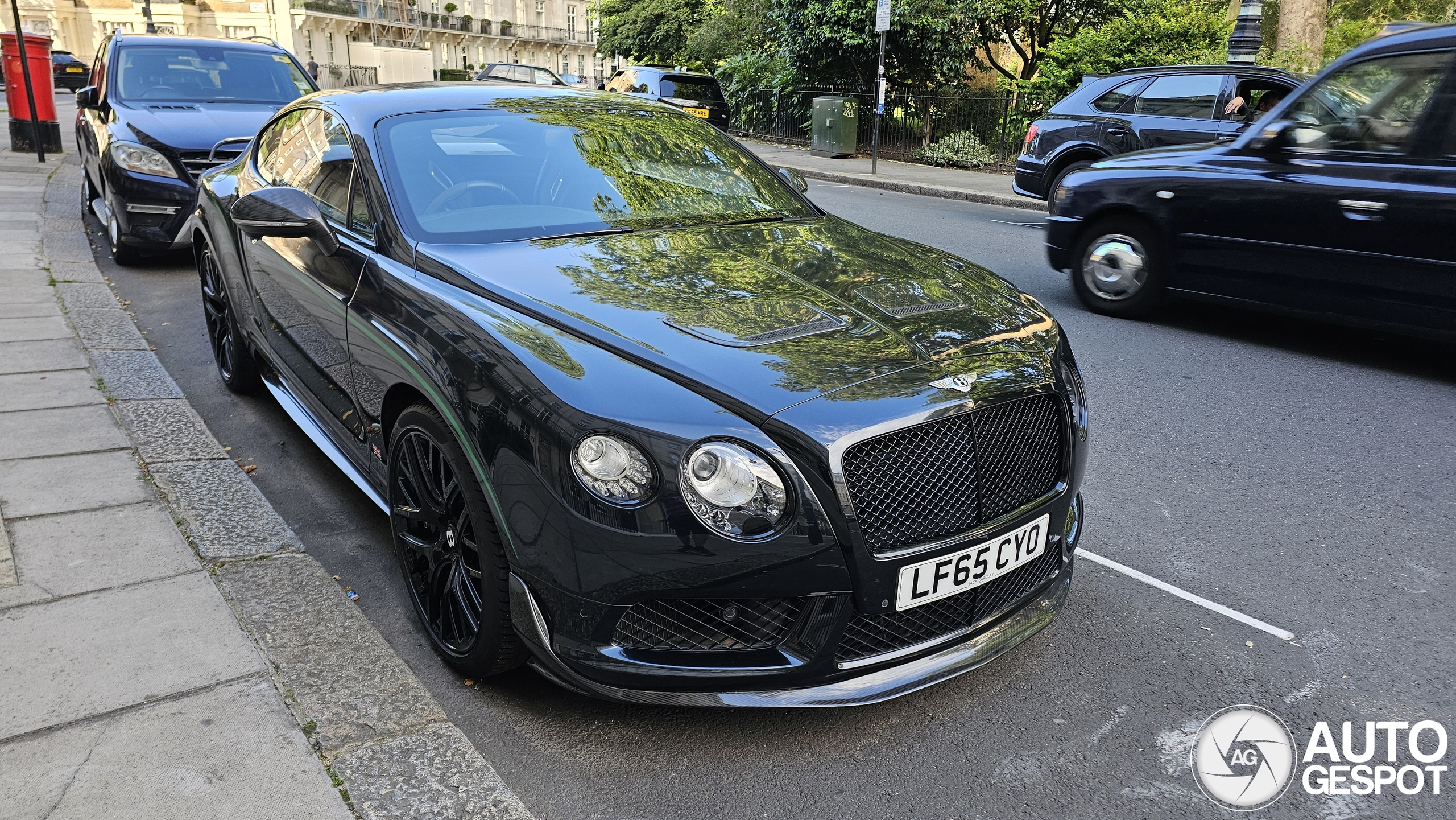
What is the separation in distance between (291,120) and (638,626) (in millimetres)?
3339

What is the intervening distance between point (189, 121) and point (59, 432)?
4.53 meters

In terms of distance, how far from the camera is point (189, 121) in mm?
8180

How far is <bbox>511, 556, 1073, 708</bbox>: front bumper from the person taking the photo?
245 centimetres

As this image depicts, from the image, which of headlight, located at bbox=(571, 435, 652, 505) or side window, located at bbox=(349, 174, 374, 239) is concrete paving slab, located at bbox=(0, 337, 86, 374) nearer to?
side window, located at bbox=(349, 174, 374, 239)

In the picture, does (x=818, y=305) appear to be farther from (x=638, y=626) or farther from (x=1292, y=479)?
→ (x=1292, y=479)

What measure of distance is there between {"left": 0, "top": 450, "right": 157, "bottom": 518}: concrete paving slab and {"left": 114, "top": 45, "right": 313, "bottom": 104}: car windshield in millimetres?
5633

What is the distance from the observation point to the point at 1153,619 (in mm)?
3277

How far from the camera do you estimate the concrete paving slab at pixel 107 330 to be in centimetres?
591

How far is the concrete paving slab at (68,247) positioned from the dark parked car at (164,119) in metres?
0.25

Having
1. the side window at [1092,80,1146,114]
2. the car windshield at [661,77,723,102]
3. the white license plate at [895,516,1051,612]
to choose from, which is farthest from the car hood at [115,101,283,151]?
the car windshield at [661,77,723,102]

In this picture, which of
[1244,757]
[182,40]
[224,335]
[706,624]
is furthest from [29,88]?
[1244,757]

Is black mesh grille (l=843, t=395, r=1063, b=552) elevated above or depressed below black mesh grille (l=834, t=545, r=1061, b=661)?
above

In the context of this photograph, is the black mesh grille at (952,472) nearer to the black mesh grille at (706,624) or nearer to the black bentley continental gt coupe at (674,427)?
the black bentley continental gt coupe at (674,427)

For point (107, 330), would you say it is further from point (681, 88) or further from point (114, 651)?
point (681, 88)
